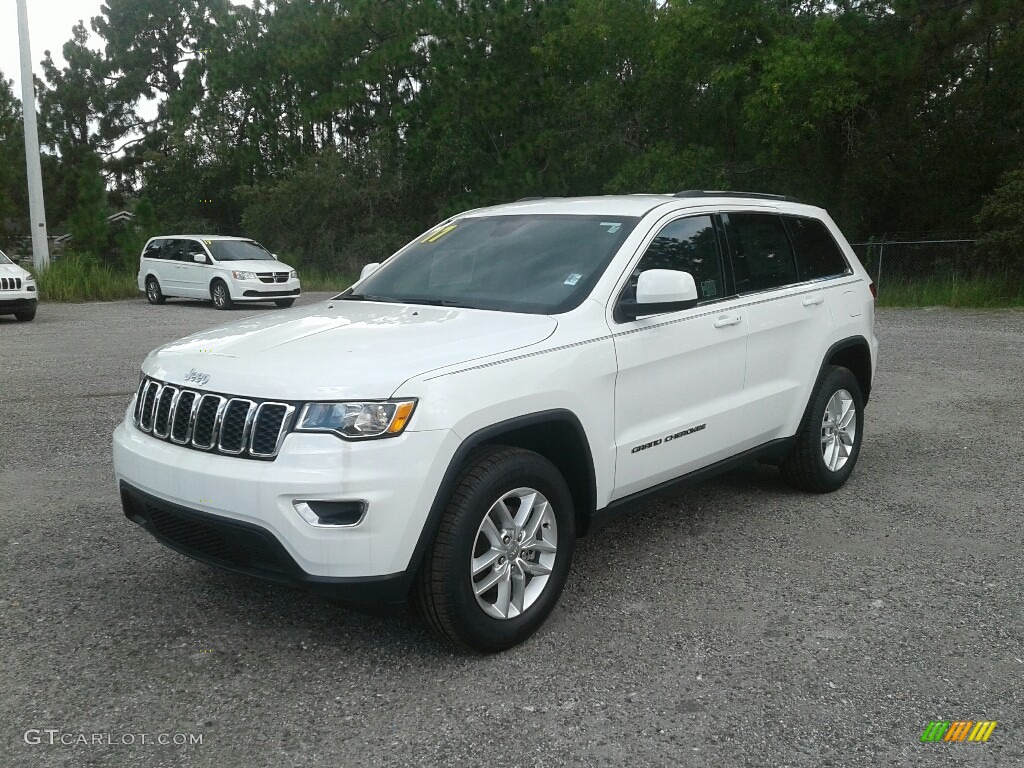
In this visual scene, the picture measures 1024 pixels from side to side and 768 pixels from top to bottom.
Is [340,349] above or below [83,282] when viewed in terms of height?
above

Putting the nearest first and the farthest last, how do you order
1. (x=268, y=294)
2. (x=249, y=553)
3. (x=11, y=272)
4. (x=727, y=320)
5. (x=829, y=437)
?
(x=249, y=553)
(x=727, y=320)
(x=829, y=437)
(x=11, y=272)
(x=268, y=294)

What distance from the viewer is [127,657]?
3.88 metres

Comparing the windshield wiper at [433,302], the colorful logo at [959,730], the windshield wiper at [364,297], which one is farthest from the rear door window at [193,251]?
the colorful logo at [959,730]

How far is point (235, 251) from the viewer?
23.5 metres

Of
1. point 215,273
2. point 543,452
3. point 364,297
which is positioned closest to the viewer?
point 543,452

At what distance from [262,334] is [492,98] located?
32580mm

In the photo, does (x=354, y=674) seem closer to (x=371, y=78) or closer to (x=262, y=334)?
(x=262, y=334)

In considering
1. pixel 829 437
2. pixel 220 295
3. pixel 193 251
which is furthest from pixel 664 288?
pixel 193 251

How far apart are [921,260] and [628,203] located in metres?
20.8

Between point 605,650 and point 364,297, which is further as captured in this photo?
point 364,297

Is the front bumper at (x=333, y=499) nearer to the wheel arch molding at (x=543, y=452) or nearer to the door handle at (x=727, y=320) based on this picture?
the wheel arch molding at (x=543, y=452)

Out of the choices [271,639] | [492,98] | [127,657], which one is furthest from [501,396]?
[492,98]

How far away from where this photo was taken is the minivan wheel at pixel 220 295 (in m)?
22.5

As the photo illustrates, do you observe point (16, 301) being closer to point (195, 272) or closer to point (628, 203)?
point (195, 272)
